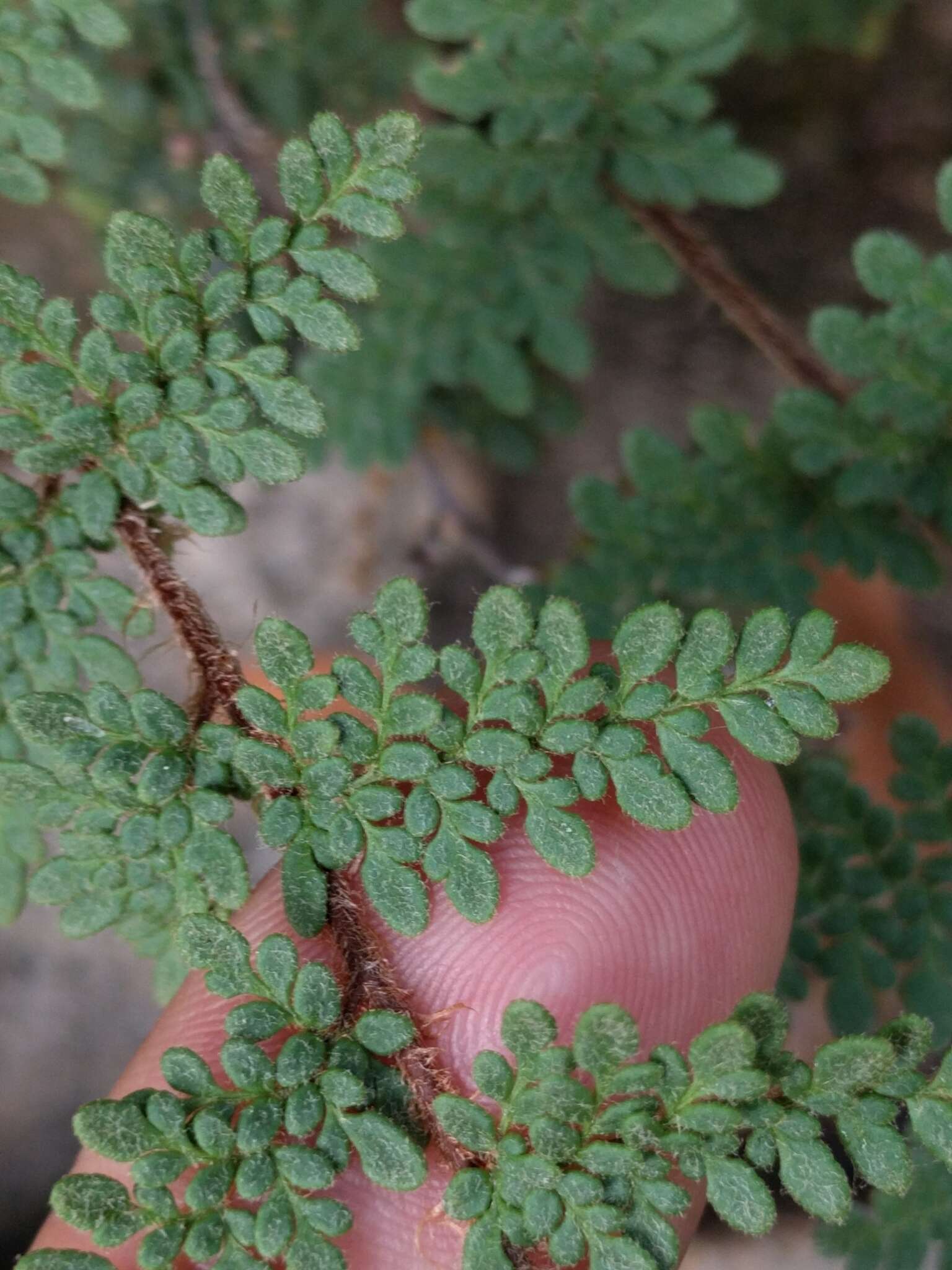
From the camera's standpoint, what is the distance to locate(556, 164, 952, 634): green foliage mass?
2.50m

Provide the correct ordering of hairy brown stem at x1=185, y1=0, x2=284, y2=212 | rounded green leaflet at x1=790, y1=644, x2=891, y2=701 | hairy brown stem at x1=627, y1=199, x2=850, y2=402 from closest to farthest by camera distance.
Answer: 1. rounded green leaflet at x1=790, y1=644, x2=891, y2=701
2. hairy brown stem at x1=627, y1=199, x2=850, y2=402
3. hairy brown stem at x1=185, y1=0, x2=284, y2=212

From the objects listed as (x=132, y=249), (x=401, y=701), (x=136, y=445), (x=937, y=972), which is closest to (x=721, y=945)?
(x=937, y=972)

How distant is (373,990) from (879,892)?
1312mm

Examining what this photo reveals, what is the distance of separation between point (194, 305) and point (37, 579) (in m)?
0.57

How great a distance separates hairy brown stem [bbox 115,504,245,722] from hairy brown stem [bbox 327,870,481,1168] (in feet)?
1.21

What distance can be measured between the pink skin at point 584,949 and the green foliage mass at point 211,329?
0.84m

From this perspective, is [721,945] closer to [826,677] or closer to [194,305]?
[826,677]

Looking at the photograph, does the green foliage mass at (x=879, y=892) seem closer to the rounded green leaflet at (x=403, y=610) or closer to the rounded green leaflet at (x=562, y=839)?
the rounded green leaflet at (x=562, y=839)

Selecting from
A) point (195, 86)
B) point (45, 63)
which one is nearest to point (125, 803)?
point (45, 63)

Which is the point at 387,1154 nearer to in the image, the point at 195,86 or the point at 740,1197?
the point at 740,1197

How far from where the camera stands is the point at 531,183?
8.94 feet

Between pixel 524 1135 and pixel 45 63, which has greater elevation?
pixel 45 63

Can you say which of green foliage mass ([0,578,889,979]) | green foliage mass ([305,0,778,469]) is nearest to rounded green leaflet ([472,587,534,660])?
green foliage mass ([0,578,889,979])

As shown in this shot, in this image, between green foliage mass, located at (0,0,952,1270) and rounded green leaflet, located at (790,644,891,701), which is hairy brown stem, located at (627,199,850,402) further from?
rounded green leaflet, located at (790,644,891,701)
